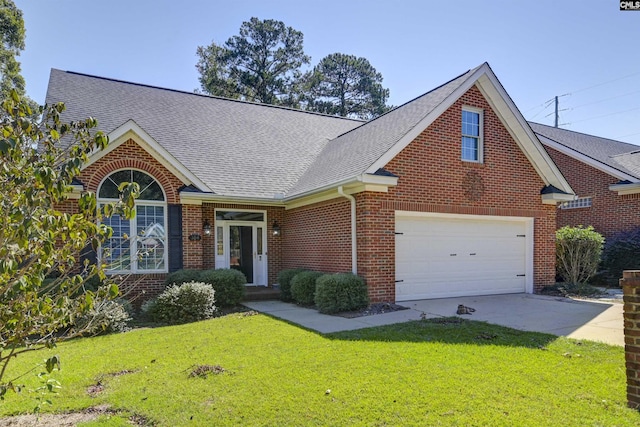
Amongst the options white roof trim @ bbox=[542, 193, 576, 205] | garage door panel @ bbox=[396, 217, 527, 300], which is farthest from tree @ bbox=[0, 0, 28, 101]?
white roof trim @ bbox=[542, 193, 576, 205]

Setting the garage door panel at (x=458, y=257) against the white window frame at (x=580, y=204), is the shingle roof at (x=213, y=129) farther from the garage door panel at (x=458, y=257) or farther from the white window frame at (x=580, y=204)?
the white window frame at (x=580, y=204)

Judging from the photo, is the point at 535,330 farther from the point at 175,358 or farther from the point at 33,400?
the point at 33,400

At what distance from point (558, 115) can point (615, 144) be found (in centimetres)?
1858

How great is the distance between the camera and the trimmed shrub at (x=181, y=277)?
35.7ft

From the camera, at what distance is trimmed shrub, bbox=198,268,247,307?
424 inches

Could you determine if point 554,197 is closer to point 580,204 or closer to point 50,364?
point 580,204

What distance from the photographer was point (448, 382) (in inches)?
192

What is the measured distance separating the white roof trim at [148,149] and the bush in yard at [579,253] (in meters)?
11.1

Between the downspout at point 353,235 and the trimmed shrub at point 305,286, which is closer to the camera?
the downspout at point 353,235

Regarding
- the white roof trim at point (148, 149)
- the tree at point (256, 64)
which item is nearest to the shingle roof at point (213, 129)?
the white roof trim at point (148, 149)

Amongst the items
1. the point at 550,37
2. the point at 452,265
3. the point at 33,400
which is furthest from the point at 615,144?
the point at 33,400

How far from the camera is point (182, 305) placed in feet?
31.8

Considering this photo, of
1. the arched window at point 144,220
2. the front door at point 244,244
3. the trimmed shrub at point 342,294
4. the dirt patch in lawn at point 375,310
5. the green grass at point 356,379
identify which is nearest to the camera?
the green grass at point 356,379

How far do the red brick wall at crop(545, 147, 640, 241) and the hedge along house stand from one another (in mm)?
5198
